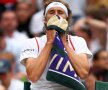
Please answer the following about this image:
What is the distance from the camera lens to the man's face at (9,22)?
1270 centimetres

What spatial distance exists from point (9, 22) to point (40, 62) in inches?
283

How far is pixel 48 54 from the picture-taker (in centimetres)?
576

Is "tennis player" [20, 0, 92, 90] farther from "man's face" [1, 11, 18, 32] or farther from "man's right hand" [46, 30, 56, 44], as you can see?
"man's face" [1, 11, 18, 32]

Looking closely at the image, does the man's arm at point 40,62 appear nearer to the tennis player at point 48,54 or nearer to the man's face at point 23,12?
the tennis player at point 48,54

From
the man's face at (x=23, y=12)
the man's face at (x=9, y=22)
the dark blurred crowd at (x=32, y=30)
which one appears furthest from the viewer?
the man's face at (x=23, y=12)

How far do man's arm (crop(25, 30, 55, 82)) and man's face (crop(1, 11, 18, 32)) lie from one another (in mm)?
6906

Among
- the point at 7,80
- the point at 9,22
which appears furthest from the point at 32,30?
the point at 7,80

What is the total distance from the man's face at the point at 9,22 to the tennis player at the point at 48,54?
21.4 ft

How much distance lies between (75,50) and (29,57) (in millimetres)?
482

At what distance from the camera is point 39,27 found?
12734 millimetres

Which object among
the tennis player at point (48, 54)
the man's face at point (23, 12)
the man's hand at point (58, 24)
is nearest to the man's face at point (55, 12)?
the tennis player at point (48, 54)

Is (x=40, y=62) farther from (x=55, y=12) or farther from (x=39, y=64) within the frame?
(x=55, y=12)

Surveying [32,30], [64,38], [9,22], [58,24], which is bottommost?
[32,30]

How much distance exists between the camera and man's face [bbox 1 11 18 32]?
12.7 metres
